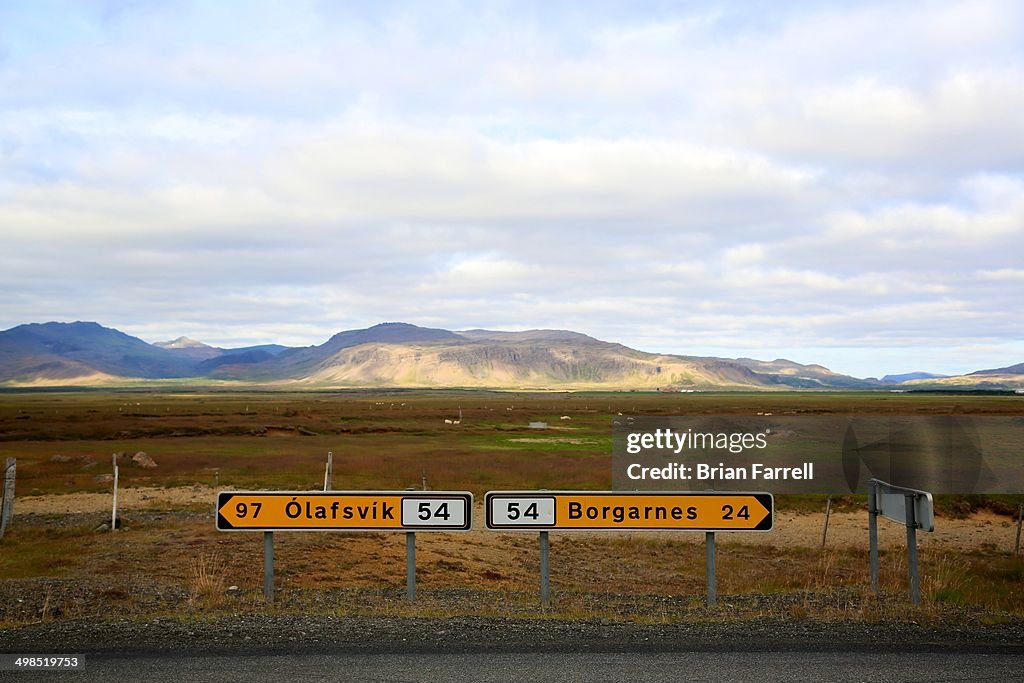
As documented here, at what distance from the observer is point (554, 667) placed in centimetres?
786

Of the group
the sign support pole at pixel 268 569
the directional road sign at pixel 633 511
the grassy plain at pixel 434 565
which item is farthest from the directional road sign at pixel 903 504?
the sign support pole at pixel 268 569

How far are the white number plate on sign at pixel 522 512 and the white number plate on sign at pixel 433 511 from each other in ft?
Result: 1.37

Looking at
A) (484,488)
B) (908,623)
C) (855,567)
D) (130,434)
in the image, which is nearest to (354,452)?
(484,488)

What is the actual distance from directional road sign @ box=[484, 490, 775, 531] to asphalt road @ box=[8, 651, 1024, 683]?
272 cm

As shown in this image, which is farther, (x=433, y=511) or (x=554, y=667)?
(x=433, y=511)

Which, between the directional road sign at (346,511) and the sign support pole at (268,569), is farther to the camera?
the sign support pole at (268,569)

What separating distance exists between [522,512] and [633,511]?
147cm

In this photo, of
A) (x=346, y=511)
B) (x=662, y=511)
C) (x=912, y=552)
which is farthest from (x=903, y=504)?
(x=346, y=511)

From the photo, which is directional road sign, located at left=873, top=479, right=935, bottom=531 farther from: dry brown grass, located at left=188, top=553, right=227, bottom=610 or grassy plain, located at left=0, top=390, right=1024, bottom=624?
dry brown grass, located at left=188, top=553, right=227, bottom=610

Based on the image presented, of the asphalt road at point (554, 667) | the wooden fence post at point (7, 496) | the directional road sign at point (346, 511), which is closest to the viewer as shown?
the asphalt road at point (554, 667)

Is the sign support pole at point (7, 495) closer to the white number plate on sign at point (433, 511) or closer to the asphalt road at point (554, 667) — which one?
the white number plate on sign at point (433, 511)

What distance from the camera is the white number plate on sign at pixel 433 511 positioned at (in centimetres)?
1108

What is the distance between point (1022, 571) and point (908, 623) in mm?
11658

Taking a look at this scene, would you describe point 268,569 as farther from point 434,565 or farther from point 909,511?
point 909,511
